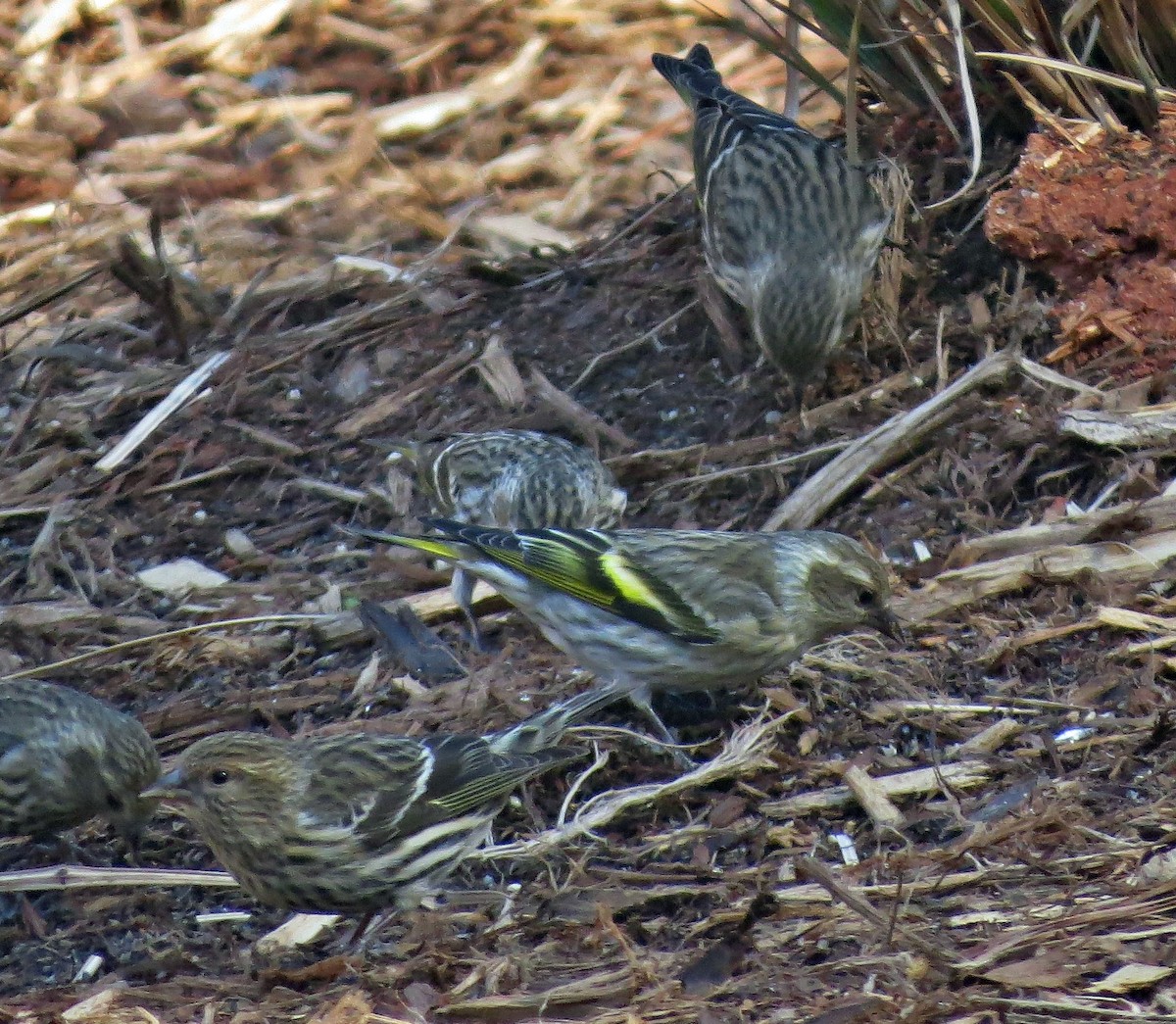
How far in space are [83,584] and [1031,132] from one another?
3889 mm

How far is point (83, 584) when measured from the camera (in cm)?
650

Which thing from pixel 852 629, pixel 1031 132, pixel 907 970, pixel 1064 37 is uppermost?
pixel 1064 37

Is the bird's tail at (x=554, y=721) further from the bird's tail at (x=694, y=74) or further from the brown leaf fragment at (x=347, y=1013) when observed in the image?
the bird's tail at (x=694, y=74)

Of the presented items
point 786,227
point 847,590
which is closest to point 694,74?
point 786,227

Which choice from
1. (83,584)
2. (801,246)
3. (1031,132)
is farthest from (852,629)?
(83,584)

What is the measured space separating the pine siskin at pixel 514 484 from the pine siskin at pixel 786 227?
2.89 ft

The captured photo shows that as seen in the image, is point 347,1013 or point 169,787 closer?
point 347,1013

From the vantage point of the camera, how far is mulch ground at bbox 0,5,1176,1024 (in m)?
4.16

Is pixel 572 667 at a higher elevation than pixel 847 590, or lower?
lower

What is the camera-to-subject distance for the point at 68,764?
5.07 m

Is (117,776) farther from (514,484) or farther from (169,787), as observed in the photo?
(514,484)

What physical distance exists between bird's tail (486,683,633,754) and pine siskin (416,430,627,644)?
714 mm

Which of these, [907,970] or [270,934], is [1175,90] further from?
[270,934]

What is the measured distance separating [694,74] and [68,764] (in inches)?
174
